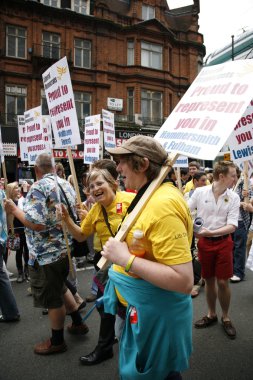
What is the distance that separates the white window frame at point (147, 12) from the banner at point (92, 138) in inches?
819

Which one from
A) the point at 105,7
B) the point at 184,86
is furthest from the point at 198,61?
the point at 105,7

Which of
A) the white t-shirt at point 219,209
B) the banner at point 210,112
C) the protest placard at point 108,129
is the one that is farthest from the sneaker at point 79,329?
the protest placard at point 108,129

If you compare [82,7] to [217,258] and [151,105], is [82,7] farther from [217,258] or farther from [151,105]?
[217,258]

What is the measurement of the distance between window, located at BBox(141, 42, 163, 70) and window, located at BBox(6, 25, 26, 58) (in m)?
8.42

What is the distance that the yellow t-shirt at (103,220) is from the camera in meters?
3.02

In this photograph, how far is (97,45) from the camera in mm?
22484

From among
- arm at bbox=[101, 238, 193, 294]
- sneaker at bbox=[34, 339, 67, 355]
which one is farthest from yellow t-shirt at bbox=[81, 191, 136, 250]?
arm at bbox=[101, 238, 193, 294]

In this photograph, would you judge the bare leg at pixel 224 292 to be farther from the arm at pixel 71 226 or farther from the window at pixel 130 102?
the window at pixel 130 102

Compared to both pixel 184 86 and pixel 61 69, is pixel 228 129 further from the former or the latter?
pixel 184 86

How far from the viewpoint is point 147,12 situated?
81.6 ft

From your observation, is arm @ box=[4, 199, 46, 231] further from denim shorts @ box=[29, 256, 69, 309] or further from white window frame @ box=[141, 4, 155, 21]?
white window frame @ box=[141, 4, 155, 21]

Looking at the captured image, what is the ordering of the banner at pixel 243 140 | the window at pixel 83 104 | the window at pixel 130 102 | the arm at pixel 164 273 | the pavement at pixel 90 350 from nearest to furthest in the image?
the arm at pixel 164 273 → the pavement at pixel 90 350 → the banner at pixel 243 140 → the window at pixel 83 104 → the window at pixel 130 102

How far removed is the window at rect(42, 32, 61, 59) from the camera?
69.7ft

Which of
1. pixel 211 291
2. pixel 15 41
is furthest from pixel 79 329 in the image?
pixel 15 41
